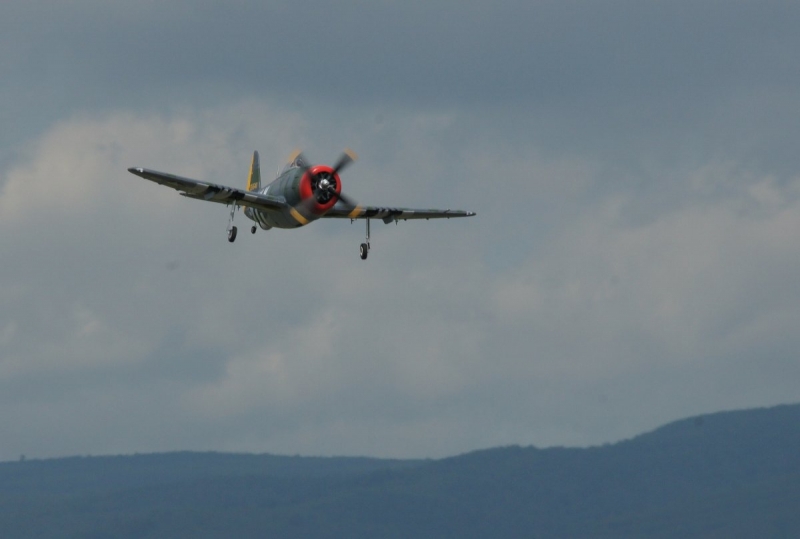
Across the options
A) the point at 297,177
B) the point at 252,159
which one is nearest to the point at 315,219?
the point at 297,177

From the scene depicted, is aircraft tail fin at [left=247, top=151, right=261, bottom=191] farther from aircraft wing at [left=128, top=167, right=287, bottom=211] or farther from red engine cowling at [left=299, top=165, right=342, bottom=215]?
red engine cowling at [left=299, top=165, right=342, bottom=215]

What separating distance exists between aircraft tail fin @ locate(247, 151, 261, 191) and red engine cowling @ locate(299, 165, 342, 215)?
66.0ft

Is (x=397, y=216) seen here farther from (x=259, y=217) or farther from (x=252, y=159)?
(x=252, y=159)

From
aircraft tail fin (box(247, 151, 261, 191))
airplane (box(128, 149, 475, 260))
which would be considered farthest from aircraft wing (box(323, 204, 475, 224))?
aircraft tail fin (box(247, 151, 261, 191))

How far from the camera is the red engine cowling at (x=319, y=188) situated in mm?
81625

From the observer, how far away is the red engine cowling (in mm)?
81625

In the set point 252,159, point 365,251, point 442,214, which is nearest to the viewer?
point 365,251

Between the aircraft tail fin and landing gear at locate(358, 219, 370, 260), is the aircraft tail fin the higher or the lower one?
the higher one

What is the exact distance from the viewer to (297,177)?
82.4 m

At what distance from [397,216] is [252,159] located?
62.1 ft

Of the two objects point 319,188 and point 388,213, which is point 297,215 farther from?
point 388,213

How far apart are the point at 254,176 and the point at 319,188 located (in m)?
22.0

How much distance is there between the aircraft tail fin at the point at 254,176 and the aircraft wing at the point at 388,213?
53.6ft

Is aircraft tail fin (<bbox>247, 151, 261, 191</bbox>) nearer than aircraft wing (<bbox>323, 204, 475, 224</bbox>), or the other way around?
aircraft wing (<bbox>323, 204, 475, 224</bbox>)
